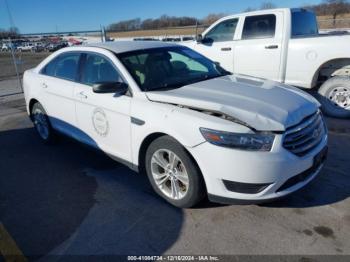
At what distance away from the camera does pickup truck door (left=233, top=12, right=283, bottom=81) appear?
6305 mm

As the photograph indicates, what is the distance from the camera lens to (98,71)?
4.02 metres

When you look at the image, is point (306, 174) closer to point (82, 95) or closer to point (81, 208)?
point (81, 208)

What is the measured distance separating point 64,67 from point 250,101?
2918 mm

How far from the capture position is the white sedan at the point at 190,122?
271 cm

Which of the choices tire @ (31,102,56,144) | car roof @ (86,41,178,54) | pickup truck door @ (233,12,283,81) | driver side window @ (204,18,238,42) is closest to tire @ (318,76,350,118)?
pickup truck door @ (233,12,283,81)

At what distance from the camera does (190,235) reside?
2.85 m

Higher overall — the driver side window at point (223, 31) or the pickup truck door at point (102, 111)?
the driver side window at point (223, 31)

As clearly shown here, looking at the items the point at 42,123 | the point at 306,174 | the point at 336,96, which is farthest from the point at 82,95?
the point at 336,96

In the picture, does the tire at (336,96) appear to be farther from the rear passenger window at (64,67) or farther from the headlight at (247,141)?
the rear passenger window at (64,67)

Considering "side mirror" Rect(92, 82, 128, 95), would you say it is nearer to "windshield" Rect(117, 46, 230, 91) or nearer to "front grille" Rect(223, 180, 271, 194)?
"windshield" Rect(117, 46, 230, 91)

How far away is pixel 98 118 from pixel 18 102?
650 centimetres

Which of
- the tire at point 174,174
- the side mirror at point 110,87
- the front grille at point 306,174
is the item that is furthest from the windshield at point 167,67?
the front grille at point 306,174

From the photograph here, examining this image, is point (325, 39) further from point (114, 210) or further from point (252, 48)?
point (114, 210)

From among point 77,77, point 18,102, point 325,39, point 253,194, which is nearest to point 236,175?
point 253,194
